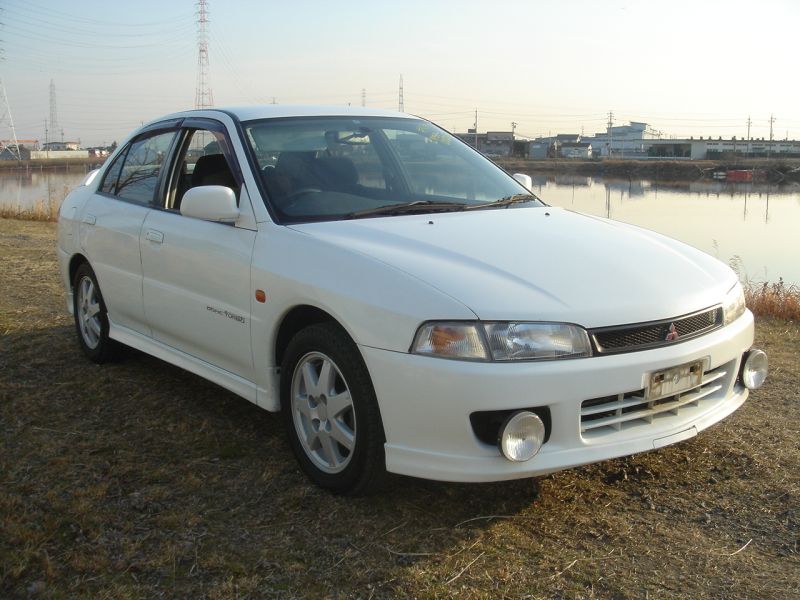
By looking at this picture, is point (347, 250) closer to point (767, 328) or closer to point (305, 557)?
point (305, 557)

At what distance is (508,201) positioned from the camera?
4.33 meters

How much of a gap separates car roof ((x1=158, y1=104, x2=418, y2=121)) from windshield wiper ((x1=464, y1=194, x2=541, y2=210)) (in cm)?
92

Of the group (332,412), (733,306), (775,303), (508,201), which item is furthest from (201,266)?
(775,303)

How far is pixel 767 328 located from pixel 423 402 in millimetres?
5243

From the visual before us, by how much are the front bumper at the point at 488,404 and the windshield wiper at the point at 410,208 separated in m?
0.98

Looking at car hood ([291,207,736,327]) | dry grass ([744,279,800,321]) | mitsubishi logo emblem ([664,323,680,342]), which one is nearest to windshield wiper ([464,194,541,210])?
A: car hood ([291,207,736,327])

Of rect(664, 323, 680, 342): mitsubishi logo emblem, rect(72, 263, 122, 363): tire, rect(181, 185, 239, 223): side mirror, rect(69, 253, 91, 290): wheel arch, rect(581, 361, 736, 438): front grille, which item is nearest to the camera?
rect(581, 361, 736, 438): front grille

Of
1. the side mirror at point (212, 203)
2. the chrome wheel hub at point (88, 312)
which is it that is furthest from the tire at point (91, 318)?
the side mirror at point (212, 203)

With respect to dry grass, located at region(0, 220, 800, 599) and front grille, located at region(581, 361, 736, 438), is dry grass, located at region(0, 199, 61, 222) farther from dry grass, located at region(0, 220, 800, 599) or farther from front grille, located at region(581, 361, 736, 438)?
front grille, located at region(581, 361, 736, 438)

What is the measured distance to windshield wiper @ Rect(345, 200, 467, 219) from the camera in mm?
3830

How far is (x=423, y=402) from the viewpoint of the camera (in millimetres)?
2861

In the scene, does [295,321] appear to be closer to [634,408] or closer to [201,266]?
[201,266]

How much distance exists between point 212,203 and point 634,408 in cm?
204

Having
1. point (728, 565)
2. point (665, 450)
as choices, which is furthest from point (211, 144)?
point (728, 565)
